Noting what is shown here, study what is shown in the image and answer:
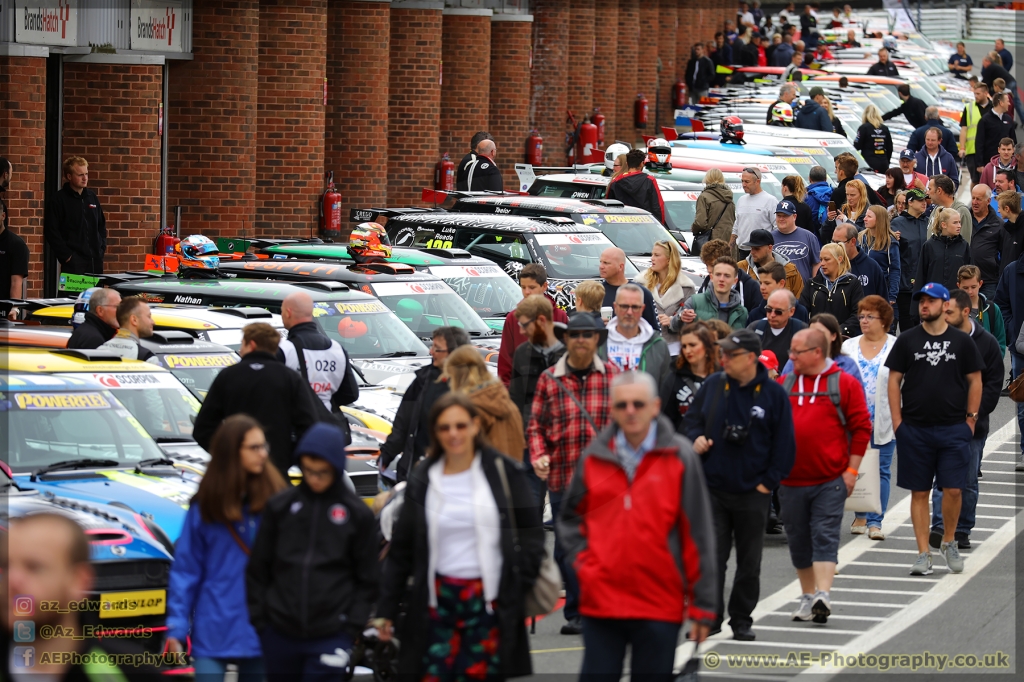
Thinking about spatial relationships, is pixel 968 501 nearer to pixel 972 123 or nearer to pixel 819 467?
pixel 819 467

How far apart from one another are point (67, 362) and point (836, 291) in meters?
6.66

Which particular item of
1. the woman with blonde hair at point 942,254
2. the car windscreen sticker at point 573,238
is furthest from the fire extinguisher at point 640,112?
the woman with blonde hair at point 942,254

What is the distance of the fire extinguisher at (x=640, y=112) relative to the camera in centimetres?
4128

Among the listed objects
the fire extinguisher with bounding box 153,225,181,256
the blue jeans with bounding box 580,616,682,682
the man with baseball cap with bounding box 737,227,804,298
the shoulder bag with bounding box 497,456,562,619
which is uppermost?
the man with baseball cap with bounding box 737,227,804,298

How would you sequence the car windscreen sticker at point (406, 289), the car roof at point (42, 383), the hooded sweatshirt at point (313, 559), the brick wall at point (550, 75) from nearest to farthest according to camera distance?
1. the hooded sweatshirt at point (313, 559)
2. the car roof at point (42, 383)
3. the car windscreen sticker at point (406, 289)
4. the brick wall at point (550, 75)

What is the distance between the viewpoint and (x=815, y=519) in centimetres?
989

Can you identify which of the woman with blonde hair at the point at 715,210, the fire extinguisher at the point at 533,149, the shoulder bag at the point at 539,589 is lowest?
the shoulder bag at the point at 539,589

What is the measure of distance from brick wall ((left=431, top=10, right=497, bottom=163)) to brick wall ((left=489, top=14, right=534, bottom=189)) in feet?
7.36

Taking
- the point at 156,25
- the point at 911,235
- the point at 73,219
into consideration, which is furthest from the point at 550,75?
the point at 73,219

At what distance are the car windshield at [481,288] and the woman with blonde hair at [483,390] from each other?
6.69m

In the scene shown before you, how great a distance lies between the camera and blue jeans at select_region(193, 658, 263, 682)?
674 cm

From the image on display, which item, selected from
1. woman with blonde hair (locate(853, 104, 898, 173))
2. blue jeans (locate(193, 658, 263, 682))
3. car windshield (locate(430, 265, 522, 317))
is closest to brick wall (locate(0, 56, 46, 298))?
car windshield (locate(430, 265, 522, 317))

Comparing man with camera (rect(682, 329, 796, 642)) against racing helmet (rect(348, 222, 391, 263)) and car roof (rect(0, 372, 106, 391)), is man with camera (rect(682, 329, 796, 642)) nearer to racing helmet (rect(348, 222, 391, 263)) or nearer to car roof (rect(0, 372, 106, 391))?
car roof (rect(0, 372, 106, 391))

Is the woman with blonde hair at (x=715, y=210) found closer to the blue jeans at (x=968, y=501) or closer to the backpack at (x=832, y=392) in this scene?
the blue jeans at (x=968, y=501)
